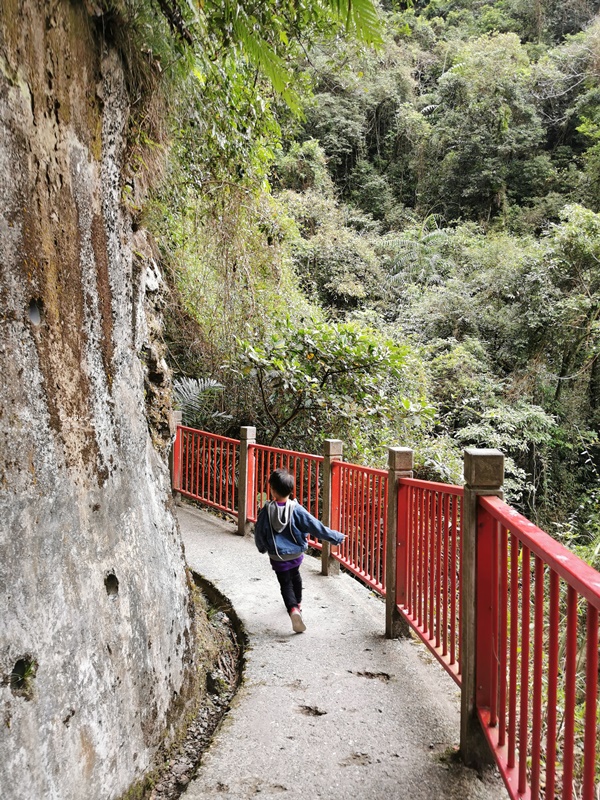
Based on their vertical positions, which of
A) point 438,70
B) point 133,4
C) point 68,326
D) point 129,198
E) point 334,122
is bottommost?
point 68,326

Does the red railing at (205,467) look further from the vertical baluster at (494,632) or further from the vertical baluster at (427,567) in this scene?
the vertical baluster at (494,632)

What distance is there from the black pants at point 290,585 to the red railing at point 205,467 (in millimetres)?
3211

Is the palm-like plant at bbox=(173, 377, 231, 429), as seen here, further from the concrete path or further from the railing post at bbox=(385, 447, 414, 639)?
the railing post at bbox=(385, 447, 414, 639)

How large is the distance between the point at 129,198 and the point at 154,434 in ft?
5.29

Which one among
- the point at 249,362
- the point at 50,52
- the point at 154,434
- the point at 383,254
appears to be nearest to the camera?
the point at 50,52

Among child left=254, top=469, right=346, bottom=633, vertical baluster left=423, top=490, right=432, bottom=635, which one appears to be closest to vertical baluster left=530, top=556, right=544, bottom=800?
vertical baluster left=423, top=490, right=432, bottom=635

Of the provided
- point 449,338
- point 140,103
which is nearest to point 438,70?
point 449,338

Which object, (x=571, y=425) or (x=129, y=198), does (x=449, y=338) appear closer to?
(x=571, y=425)

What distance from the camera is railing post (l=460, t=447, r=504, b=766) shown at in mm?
2543

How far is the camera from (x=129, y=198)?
11.5 feet

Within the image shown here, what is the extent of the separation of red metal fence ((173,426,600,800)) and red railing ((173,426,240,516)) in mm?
2586

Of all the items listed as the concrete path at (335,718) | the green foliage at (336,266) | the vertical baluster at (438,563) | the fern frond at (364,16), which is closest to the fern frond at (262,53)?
the fern frond at (364,16)

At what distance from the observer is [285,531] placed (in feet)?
14.7

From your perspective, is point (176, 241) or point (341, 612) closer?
point (341, 612)
